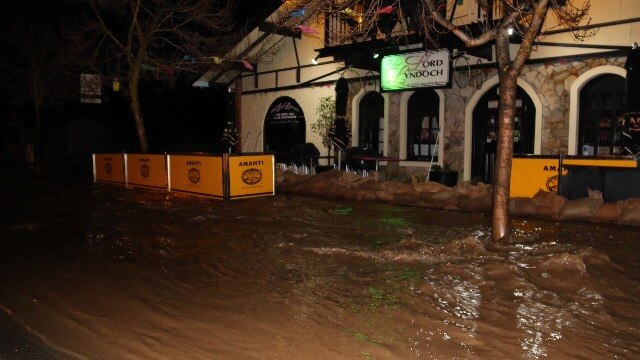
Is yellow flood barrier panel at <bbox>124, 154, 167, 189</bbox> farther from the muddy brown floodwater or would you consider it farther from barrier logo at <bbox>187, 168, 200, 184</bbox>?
the muddy brown floodwater

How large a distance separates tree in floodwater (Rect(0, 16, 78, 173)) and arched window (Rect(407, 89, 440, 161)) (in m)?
14.7

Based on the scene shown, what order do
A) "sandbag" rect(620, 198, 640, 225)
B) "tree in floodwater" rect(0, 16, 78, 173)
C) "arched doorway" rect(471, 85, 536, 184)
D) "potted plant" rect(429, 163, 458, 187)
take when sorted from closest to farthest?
"sandbag" rect(620, 198, 640, 225), "potted plant" rect(429, 163, 458, 187), "arched doorway" rect(471, 85, 536, 184), "tree in floodwater" rect(0, 16, 78, 173)

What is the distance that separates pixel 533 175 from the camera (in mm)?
10852

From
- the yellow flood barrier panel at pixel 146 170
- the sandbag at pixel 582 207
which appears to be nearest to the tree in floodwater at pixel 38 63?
the yellow flood barrier panel at pixel 146 170

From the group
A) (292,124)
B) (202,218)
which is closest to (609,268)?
(202,218)

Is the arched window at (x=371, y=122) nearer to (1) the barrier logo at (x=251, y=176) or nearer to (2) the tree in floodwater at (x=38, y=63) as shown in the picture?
(1) the barrier logo at (x=251, y=176)

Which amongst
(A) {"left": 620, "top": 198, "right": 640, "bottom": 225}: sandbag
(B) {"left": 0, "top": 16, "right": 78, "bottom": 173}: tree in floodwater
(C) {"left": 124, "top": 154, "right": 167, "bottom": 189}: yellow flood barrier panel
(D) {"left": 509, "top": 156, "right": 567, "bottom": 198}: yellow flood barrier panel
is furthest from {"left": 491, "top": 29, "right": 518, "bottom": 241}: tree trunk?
(B) {"left": 0, "top": 16, "right": 78, "bottom": 173}: tree in floodwater

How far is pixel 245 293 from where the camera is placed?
5270 mm

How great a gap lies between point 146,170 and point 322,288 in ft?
37.0

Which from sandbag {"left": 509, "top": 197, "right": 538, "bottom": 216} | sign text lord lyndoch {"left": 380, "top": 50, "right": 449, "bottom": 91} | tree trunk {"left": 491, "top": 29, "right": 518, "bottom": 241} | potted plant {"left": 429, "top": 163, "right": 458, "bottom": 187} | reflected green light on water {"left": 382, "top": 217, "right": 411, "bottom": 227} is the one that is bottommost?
reflected green light on water {"left": 382, "top": 217, "right": 411, "bottom": 227}

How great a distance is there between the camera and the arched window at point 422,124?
1602 centimetres

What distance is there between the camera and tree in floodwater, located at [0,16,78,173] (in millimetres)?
23125

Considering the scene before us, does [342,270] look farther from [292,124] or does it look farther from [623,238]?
[292,124]

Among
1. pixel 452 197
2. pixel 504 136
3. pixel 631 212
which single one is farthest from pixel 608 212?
pixel 504 136
